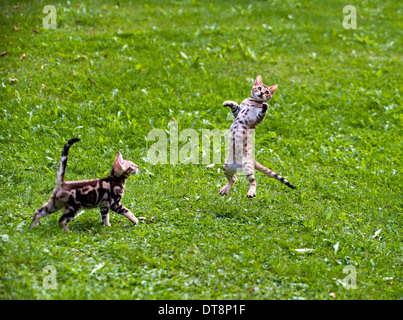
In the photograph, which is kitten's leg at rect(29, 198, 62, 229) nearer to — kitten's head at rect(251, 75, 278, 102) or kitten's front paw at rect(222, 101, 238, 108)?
kitten's front paw at rect(222, 101, 238, 108)

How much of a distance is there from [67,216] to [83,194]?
0.43 meters

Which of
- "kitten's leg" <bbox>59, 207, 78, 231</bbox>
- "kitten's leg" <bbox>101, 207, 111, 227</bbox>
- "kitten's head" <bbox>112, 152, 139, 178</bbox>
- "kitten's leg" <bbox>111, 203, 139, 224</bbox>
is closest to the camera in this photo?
"kitten's leg" <bbox>59, 207, 78, 231</bbox>

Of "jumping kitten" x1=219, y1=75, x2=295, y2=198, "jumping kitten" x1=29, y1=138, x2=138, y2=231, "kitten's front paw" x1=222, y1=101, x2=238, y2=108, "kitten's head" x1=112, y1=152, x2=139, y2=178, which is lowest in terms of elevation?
"jumping kitten" x1=29, y1=138, x2=138, y2=231

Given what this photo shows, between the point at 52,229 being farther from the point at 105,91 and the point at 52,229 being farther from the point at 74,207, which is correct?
the point at 105,91

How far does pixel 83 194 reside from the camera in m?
7.24

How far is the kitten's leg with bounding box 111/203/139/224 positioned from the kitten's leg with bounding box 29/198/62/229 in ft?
2.65

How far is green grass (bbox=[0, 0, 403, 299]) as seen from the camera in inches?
278

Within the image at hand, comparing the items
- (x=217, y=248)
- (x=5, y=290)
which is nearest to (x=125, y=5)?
(x=217, y=248)

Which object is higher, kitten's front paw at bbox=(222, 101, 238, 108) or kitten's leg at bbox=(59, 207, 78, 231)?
kitten's front paw at bbox=(222, 101, 238, 108)

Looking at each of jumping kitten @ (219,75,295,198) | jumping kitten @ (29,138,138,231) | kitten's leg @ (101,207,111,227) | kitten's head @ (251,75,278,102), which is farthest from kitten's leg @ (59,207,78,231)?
kitten's head @ (251,75,278,102)

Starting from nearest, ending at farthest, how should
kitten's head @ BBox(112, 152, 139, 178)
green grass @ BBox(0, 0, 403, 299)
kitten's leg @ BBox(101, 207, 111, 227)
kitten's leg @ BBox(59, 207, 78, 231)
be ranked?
1. green grass @ BBox(0, 0, 403, 299)
2. kitten's leg @ BBox(59, 207, 78, 231)
3. kitten's head @ BBox(112, 152, 139, 178)
4. kitten's leg @ BBox(101, 207, 111, 227)

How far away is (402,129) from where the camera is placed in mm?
13375

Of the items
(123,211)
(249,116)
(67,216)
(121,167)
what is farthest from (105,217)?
(249,116)
